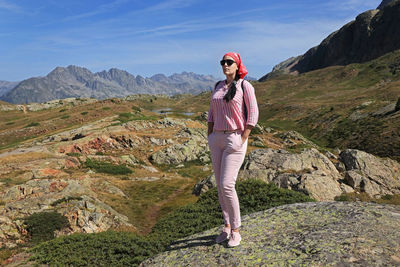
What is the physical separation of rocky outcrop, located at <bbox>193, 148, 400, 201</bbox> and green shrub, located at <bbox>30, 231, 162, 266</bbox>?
1586cm

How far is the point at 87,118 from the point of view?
7125cm

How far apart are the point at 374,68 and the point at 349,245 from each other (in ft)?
640

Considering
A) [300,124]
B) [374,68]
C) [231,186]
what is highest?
[374,68]

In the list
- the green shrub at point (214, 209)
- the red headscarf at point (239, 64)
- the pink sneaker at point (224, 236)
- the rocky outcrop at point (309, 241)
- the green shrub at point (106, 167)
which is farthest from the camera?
the green shrub at point (106, 167)

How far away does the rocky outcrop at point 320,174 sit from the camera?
77.6ft

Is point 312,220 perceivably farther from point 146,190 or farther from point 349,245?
point 146,190

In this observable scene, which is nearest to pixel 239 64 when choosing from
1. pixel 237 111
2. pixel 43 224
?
pixel 237 111

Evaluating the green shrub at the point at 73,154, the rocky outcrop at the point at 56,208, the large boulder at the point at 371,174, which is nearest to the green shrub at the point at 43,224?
the rocky outcrop at the point at 56,208

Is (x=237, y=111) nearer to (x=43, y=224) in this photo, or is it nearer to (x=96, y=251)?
(x=96, y=251)

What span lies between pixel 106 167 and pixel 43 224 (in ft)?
73.0

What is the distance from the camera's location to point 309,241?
7.16 m

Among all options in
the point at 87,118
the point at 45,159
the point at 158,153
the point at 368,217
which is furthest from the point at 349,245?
the point at 87,118

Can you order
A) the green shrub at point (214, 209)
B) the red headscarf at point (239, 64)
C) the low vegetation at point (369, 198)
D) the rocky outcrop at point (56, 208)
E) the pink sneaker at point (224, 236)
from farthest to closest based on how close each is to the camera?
1. the low vegetation at point (369, 198)
2. the rocky outcrop at point (56, 208)
3. the green shrub at point (214, 209)
4. the pink sneaker at point (224, 236)
5. the red headscarf at point (239, 64)

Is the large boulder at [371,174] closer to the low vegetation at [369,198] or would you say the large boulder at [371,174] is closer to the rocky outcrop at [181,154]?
the low vegetation at [369,198]
